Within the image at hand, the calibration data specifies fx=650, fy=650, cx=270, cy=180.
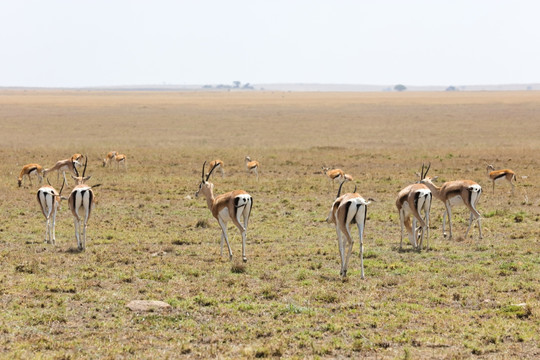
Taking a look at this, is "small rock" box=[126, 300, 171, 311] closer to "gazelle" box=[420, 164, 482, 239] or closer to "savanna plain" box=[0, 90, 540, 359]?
"savanna plain" box=[0, 90, 540, 359]

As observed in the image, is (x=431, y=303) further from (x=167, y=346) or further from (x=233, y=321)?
(x=167, y=346)

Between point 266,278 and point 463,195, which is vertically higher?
point 463,195

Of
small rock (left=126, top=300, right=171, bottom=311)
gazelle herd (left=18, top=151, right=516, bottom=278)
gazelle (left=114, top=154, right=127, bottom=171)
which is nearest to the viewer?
small rock (left=126, top=300, right=171, bottom=311)

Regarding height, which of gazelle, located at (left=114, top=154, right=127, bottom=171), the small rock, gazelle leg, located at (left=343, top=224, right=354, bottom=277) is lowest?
gazelle, located at (left=114, top=154, right=127, bottom=171)

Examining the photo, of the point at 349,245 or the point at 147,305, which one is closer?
the point at 147,305

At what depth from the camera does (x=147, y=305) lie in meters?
10.1

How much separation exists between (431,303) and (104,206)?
13303 mm

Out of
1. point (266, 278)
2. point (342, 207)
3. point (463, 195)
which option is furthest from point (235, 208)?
point (463, 195)

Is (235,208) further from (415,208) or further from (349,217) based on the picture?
(415,208)

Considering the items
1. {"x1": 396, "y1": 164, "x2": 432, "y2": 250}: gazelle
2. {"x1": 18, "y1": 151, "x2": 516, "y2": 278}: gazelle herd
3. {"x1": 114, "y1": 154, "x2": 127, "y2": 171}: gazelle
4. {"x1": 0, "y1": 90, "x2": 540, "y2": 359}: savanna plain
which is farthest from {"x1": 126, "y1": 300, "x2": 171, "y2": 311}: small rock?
{"x1": 114, "y1": 154, "x2": 127, "y2": 171}: gazelle

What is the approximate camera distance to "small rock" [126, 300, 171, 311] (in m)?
10.0

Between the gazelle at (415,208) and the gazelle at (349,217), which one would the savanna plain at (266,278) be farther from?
the gazelle at (349,217)

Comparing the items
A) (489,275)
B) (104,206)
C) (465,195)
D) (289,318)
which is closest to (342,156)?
(104,206)

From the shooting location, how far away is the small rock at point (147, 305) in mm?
10039
